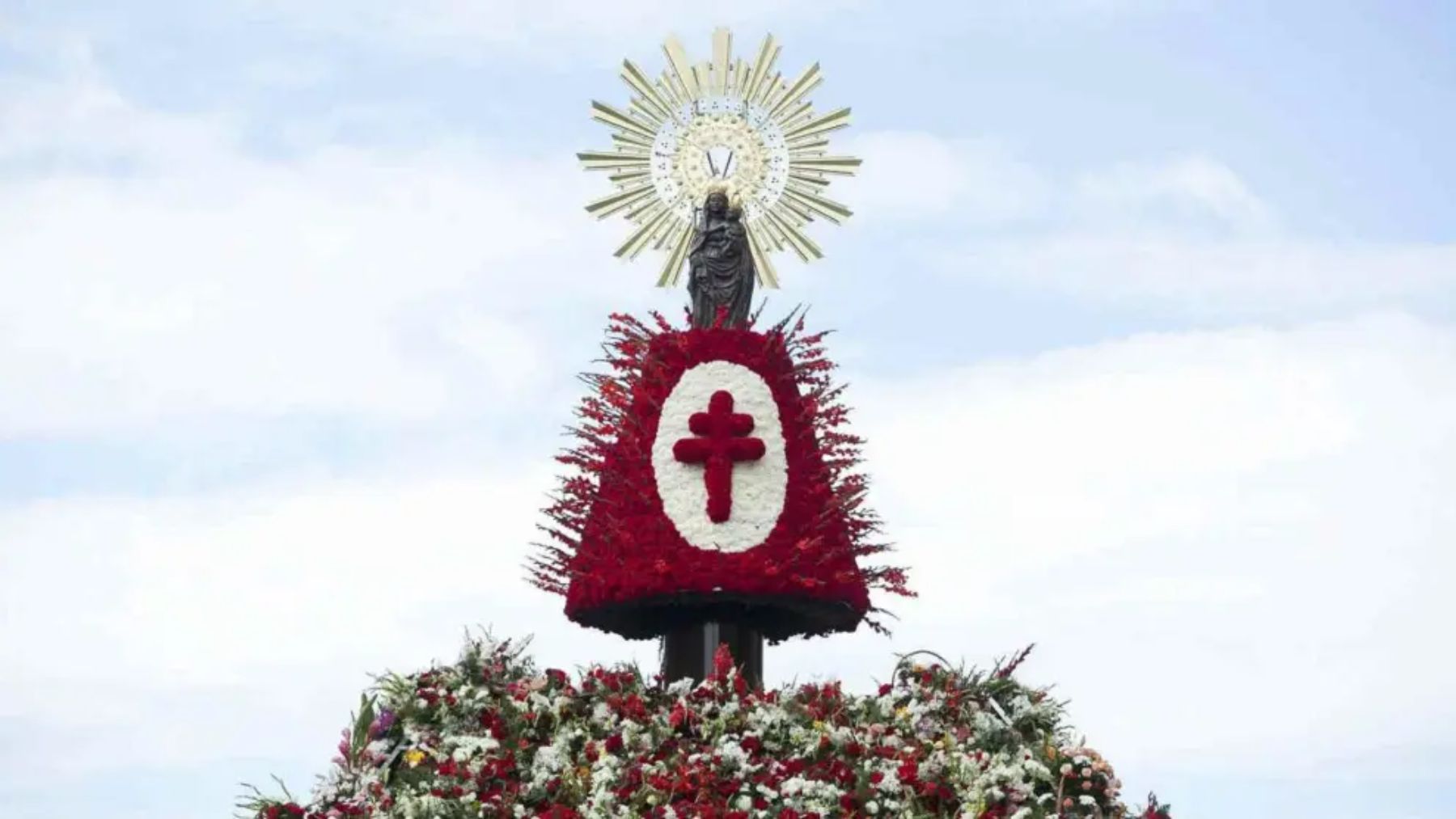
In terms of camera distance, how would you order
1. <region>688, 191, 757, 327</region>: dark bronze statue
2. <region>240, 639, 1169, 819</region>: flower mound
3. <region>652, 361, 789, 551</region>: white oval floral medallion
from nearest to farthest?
<region>240, 639, 1169, 819</region>: flower mound, <region>652, 361, 789, 551</region>: white oval floral medallion, <region>688, 191, 757, 327</region>: dark bronze statue

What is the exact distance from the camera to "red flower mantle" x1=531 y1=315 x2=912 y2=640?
22719 mm

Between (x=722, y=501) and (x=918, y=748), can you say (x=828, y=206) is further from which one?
(x=918, y=748)

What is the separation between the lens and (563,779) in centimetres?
2033

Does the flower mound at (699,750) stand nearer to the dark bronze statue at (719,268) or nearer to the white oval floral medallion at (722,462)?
the white oval floral medallion at (722,462)

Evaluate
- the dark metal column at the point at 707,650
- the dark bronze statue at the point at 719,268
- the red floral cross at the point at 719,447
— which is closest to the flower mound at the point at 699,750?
the dark metal column at the point at 707,650

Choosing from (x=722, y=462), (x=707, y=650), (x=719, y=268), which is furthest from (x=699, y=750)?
(x=719, y=268)

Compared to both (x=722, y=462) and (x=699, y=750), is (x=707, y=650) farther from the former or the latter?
(x=699, y=750)

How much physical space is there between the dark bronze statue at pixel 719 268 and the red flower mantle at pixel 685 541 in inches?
15.1

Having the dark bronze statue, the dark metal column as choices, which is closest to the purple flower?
the dark metal column

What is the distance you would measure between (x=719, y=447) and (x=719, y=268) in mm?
1954

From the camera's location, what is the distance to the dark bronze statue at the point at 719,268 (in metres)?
24.0

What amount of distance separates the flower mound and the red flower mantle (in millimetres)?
1118

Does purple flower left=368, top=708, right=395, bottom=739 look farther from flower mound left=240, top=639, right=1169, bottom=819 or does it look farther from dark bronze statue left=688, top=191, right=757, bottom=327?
dark bronze statue left=688, top=191, right=757, bottom=327

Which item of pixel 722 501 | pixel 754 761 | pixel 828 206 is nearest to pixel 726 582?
pixel 722 501
